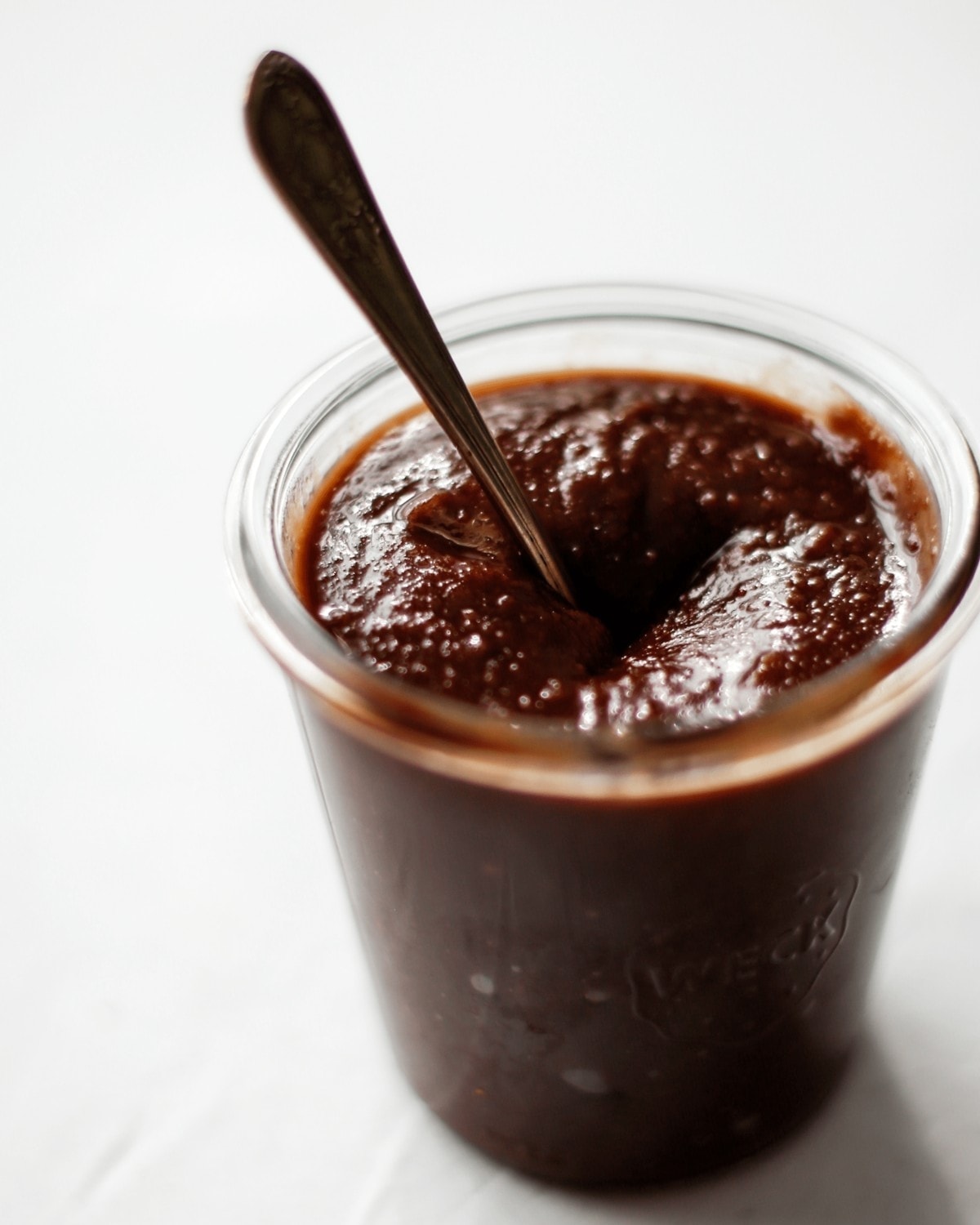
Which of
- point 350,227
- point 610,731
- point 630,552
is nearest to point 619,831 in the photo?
point 610,731

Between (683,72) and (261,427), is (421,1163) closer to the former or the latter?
(261,427)

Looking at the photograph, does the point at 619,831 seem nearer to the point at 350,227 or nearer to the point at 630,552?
the point at 630,552

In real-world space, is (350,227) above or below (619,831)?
above

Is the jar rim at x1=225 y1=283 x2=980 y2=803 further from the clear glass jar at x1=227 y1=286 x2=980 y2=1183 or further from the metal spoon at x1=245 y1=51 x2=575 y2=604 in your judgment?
the metal spoon at x1=245 y1=51 x2=575 y2=604

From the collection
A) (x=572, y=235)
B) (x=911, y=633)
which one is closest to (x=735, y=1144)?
(x=911, y=633)

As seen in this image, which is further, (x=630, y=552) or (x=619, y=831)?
(x=630, y=552)

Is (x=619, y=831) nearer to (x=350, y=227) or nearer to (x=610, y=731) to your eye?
(x=610, y=731)

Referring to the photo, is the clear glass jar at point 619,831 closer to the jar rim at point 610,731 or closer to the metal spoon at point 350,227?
the jar rim at point 610,731
